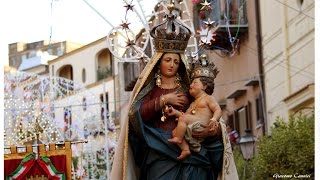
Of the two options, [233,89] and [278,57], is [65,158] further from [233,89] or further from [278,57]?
[233,89]

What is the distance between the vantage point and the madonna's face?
6.66 meters

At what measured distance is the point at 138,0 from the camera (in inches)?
439

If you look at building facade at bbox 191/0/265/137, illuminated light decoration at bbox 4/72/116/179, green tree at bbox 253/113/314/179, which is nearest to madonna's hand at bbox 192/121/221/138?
green tree at bbox 253/113/314/179

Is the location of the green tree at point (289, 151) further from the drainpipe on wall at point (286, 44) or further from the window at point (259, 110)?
the window at point (259, 110)

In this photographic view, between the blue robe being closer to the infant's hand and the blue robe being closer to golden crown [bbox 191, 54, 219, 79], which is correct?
the infant's hand

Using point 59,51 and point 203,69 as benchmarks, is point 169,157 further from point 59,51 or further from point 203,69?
point 59,51

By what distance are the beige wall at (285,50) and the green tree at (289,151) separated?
2.78 meters

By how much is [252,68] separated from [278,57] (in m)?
2.31

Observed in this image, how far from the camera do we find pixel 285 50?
833 inches

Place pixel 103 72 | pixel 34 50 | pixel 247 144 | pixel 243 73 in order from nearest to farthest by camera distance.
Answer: pixel 247 144, pixel 243 73, pixel 103 72, pixel 34 50

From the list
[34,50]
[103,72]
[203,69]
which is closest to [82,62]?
[103,72]

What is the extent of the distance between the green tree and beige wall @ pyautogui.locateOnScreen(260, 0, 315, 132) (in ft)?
9.12

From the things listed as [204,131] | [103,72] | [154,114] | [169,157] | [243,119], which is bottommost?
[169,157]

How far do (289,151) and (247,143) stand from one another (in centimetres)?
777
